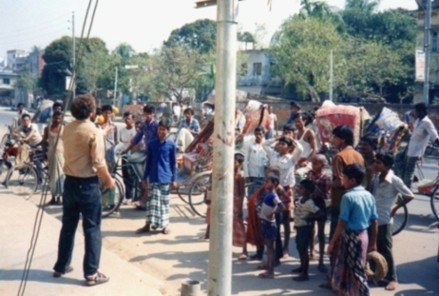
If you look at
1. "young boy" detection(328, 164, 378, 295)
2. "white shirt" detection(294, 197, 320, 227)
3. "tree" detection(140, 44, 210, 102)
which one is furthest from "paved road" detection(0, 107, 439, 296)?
"tree" detection(140, 44, 210, 102)

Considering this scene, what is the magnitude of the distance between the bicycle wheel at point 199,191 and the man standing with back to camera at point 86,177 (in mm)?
4147

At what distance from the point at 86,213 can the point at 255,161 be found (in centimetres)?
331

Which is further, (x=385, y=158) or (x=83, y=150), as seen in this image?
(x=385, y=158)

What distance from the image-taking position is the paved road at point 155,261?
5496 mm

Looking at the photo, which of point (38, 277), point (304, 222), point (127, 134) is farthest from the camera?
point (127, 134)

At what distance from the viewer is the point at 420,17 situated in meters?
35.4

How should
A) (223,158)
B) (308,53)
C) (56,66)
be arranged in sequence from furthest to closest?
1. (56,66)
2. (308,53)
3. (223,158)

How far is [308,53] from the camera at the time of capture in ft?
109

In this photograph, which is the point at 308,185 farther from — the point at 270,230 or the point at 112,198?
the point at 112,198

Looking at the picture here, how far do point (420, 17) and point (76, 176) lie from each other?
35.0 meters

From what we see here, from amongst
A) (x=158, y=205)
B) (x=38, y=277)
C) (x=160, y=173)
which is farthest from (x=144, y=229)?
(x=38, y=277)

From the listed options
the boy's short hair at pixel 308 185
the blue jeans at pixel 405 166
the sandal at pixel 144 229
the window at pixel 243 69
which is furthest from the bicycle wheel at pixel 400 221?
the window at pixel 243 69

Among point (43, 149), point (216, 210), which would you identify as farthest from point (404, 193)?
point (43, 149)

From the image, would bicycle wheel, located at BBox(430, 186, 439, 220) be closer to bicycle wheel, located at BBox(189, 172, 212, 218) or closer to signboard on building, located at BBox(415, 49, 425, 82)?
bicycle wheel, located at BBox(189, 172, 212, 218)
